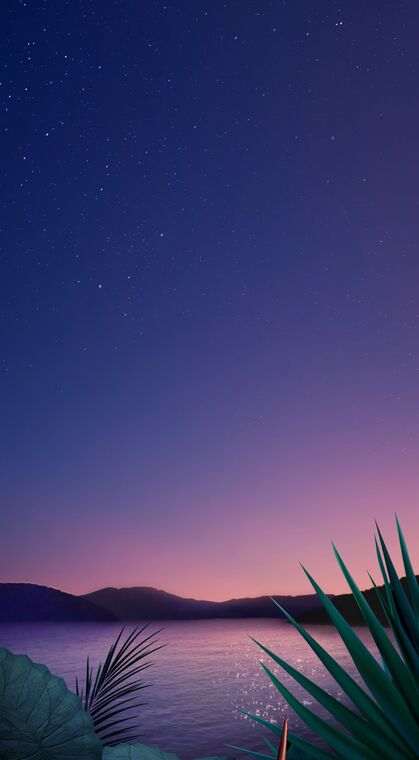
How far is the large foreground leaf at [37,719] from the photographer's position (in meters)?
1.32

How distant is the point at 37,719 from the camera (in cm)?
135

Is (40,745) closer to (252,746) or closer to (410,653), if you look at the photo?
(410,653)

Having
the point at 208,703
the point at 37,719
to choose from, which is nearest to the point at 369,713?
the point at 37,719

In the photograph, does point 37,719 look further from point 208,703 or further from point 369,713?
point 208,703

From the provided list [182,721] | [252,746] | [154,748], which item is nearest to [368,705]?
[154,748]

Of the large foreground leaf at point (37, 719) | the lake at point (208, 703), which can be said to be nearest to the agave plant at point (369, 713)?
the large foreground leaf at point (37, 719)

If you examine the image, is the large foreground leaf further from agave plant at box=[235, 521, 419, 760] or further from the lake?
the lake

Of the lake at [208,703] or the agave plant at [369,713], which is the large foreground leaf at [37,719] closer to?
the agave plant at [369,713]

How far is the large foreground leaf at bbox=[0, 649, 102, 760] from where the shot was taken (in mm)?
1318

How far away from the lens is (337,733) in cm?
116

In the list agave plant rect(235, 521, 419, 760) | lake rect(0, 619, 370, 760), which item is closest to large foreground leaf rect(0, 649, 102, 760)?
agave plant rect(235, 521, 419, 760)

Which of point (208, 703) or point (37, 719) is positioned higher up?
point (37, 719)

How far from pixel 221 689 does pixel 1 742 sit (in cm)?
4579

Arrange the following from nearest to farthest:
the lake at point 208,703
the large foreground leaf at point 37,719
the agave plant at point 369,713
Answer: the agave plant at point 369,713 → the large foreground leaf at point 37,719 → the lake at point 208,703
